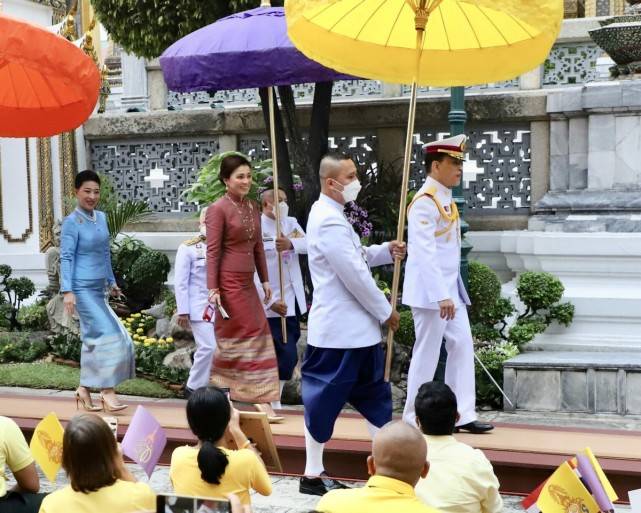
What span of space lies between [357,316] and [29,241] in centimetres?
823

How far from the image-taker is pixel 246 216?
315 inches

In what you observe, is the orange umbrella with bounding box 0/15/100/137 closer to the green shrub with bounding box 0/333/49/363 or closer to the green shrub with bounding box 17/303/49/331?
the green shrub with bounding box 0/333/49/363

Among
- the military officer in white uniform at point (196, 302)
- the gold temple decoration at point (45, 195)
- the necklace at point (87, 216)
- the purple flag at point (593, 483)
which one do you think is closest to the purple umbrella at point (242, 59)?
the military officer in white uniform at point (196, 302)

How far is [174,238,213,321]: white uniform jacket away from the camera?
28.2ft

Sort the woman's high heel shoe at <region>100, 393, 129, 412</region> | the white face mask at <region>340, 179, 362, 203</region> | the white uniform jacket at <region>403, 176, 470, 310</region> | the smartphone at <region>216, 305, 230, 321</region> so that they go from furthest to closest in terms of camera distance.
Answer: the woman's high heel shoe at <region>100, 393, 129, 412</region>, the smartphone at <region>216, 305, 230, 321</region>, the white uniform jacket at <region>403, 176, 470, 310</region>, the white face mask at <region>340, 179, 362, 203</region>

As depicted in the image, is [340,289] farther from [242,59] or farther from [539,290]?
[539,290]

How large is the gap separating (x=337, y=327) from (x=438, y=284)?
32.6 inches

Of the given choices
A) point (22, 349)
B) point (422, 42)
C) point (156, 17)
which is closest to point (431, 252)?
point (422, 42)

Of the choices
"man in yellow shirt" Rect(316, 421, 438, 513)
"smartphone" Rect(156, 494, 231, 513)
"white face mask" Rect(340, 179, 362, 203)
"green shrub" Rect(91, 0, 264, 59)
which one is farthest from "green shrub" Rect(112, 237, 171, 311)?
"smartphone" Rect(156, 494, 231, 513)

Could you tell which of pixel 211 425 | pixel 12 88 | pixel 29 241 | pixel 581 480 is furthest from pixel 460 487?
pixel 29 241

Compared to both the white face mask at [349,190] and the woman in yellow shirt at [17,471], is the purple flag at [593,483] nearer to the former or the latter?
the woman in yellow shirt at [17,471]

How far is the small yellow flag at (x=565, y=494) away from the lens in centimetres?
429

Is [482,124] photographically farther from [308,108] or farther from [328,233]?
[328,233]

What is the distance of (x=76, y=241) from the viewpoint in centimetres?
834
